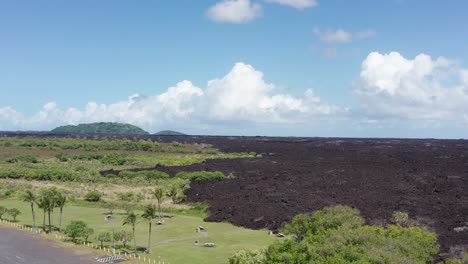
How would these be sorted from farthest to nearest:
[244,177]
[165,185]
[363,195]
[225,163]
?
1. [225,163]
2. [244,177]
3. [165,185]
4. [363,195]

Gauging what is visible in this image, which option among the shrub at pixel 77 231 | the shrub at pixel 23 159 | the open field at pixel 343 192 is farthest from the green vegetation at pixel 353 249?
the shrub at pixel 23 159

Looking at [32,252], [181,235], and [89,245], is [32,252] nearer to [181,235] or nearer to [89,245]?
[89,245]

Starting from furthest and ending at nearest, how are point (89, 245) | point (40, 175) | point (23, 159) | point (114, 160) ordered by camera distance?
point (114, 160) → point (23, 159) → point (40, 175) → point (89, 245)

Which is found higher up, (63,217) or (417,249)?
(417,249)

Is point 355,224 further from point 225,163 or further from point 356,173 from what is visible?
point 225,163

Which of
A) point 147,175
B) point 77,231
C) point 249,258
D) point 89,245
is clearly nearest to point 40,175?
point 147,175

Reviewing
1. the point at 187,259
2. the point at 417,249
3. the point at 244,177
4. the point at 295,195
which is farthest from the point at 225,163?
the point at 417,249

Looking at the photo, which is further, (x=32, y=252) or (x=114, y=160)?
(x=114, y=160)
